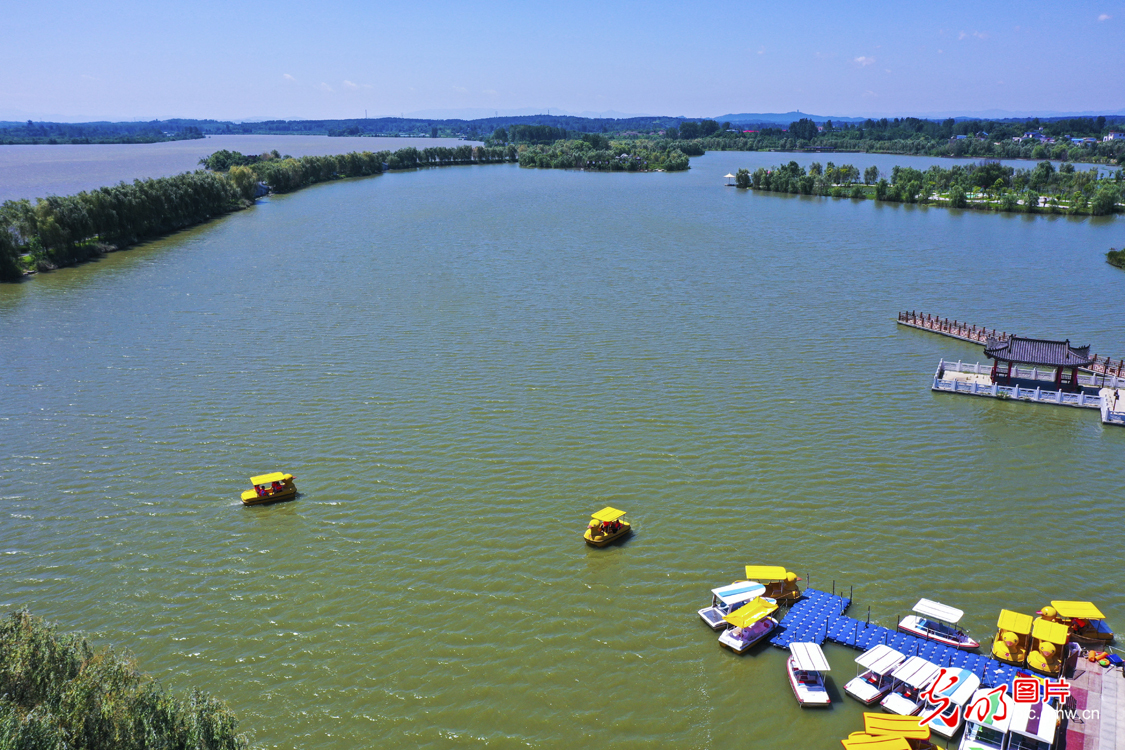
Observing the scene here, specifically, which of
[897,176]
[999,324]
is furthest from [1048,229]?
[999,324]

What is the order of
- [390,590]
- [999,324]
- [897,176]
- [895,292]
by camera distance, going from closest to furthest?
[390,590] < [999,324] < [895,292] < [897,176]

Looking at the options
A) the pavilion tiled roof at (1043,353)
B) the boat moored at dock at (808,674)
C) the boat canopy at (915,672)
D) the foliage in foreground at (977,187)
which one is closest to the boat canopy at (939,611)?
the boat canopy at (915,672)

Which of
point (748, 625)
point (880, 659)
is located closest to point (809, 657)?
point (748, 625)

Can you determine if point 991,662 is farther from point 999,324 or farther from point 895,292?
point 895,292

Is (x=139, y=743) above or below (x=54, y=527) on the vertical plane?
above

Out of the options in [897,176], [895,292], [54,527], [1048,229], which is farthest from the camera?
[897,176]

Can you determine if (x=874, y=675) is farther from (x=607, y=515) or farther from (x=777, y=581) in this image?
(x=607, y=515)
